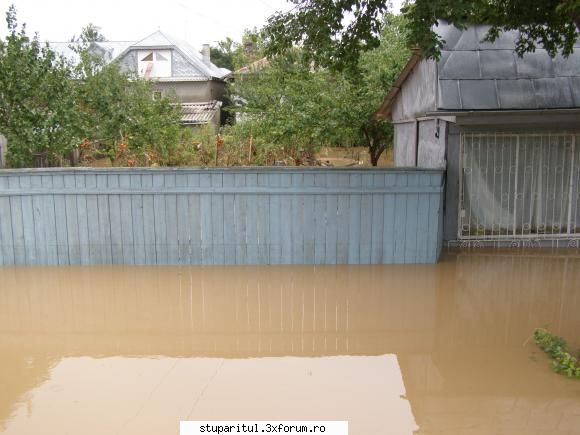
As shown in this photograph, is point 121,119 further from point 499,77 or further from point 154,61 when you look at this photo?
point 154,61

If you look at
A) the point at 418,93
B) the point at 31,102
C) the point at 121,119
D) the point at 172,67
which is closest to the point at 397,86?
the point at 418,93

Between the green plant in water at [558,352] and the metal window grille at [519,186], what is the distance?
389 cm

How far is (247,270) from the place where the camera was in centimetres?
841

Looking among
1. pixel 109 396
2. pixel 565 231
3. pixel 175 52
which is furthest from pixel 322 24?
pixel 175 52

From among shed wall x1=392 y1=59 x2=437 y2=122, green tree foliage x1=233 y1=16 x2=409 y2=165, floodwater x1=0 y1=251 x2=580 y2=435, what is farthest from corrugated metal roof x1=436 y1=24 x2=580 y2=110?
green tree foliage x1=233 y1=16 x2=409 y2=165

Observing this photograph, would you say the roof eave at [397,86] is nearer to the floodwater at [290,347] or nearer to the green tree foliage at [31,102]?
the floodwater at [290,347]

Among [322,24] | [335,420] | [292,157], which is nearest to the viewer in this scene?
[335,420]

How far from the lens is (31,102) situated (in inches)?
408

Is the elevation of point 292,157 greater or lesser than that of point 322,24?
lesser

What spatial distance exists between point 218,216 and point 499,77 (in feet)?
15.6

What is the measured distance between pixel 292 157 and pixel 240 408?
10.00 metres

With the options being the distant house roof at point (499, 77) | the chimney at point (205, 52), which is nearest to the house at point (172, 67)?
the chimney at point (205, 52)

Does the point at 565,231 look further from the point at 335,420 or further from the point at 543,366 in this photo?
the point at 335,420

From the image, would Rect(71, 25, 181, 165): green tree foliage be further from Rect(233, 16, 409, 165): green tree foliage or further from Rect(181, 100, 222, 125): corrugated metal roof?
Rect(181, 100, 222, 125): corrugated metal roof
